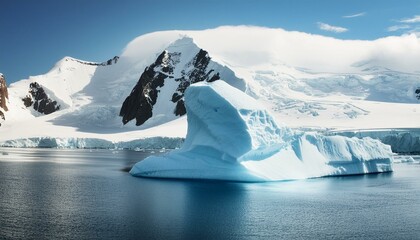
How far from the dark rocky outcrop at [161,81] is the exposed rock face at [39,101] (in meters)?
24.3

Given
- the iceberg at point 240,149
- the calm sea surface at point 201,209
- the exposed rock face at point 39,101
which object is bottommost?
the calm sea surface at point 201,209

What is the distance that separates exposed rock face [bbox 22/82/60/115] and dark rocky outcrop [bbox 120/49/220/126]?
24290mm

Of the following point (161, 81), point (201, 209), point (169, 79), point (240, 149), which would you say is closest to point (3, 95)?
point (161, 81)

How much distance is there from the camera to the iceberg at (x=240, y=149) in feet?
92.2

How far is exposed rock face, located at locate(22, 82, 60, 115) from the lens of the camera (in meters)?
130

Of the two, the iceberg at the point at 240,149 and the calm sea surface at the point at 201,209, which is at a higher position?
the iceberg at the point at 240,149

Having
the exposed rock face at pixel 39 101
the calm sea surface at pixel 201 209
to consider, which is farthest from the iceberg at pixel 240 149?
the exposed rock face at pixel 39 101

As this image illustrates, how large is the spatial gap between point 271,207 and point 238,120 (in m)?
10.1

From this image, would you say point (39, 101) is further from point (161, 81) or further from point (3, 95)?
point (161, 81)

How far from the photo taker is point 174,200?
67.4 ft

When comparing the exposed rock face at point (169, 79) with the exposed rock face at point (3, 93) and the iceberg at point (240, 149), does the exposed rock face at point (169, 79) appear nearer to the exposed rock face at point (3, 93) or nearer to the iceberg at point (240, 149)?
the exposed rock face at point (3, 93)

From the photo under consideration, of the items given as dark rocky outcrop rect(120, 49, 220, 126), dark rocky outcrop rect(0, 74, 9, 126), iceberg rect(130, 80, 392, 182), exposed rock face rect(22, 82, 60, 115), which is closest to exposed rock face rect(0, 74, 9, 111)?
dark rocky outcrop rect(0, 74, 9, 126)

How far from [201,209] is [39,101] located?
121 meters

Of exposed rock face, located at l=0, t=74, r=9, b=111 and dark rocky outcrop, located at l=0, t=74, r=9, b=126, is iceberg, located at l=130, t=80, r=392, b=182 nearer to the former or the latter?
dark rocky outcrop, located at l=0, t=74, r=9, b=126
